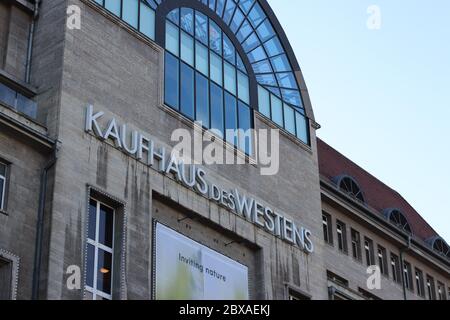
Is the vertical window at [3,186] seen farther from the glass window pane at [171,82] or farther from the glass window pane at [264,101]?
the glass window pane at [264,101]

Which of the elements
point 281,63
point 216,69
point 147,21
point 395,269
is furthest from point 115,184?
point 395,269

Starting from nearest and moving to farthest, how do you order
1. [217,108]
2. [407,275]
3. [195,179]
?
[195,179], [217,108], [407,275]

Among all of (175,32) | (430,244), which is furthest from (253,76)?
(430,244)

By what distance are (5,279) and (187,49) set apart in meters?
12.7

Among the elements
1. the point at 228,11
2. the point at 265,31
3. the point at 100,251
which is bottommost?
the point at 100,251

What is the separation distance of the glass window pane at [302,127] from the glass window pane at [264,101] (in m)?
1.84

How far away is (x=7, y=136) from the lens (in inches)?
1166

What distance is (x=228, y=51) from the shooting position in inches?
1567

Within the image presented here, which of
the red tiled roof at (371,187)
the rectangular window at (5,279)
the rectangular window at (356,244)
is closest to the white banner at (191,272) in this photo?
the rectangular window at (5,279)

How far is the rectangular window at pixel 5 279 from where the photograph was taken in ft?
90.6

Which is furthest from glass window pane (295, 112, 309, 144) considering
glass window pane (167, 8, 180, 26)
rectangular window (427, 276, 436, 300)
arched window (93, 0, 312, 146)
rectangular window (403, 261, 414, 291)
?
rectangular window (427, 276, 436, 300)

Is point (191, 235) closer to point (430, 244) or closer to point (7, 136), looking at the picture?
point (7, 136)

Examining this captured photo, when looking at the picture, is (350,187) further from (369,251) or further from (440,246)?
(440,246)

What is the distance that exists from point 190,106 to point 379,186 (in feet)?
71.2
